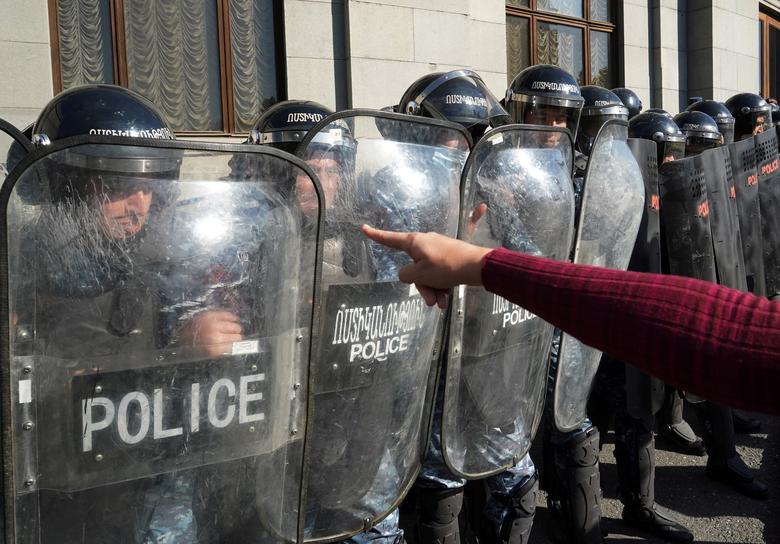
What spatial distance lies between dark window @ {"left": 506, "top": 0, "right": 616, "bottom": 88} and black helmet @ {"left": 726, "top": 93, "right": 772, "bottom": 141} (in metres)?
2.82

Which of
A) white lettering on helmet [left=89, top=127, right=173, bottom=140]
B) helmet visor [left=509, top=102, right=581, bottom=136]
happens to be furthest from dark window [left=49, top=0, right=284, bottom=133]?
white lettering on helmet [left=89, top=127, right=173, bottom=140]

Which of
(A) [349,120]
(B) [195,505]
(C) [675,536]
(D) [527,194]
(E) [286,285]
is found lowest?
(C) [675,536]

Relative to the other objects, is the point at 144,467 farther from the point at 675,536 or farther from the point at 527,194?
the point at 675,536

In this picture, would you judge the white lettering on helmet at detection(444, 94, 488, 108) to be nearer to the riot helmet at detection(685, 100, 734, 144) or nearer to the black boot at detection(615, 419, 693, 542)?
the black boot at detection(615, 419, 693, 542)

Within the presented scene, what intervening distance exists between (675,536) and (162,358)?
2.89 m

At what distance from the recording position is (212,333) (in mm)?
1490

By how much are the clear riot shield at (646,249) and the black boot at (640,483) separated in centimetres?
19

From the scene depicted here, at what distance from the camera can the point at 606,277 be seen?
105 cm

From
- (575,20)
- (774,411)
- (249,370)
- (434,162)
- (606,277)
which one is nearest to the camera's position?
(774,411)

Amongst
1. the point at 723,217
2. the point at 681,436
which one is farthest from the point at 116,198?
the point at 681,436

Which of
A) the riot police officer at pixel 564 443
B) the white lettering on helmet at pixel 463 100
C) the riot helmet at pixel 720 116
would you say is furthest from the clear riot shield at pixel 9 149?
the riot helmet at pixel 720 116

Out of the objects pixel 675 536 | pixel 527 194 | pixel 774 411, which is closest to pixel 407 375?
pixel 527 194

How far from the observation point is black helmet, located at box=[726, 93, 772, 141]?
6.25 meters

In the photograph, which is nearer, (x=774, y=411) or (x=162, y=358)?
(x=774, y=411)
